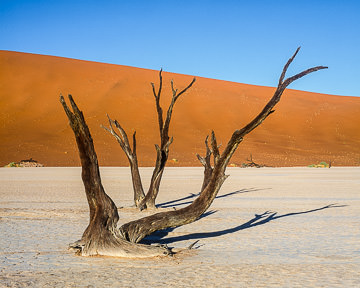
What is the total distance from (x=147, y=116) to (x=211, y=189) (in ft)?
190

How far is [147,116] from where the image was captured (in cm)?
6494

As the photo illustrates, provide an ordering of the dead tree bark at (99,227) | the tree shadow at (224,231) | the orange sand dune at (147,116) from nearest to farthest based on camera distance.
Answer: the dead tree bark at (99,227) < the tree shadow at (224,231) < the orange sand dune at (147,116)

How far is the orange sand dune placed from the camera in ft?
167

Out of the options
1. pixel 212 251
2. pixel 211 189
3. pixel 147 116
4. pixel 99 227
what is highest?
pixel 147 116

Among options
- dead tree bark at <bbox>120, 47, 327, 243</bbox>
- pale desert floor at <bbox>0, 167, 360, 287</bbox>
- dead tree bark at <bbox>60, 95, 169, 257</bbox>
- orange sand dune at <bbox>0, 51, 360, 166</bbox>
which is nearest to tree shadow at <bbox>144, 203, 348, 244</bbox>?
pale desert floor at <bbox>0, 167, 360, 287</bbox>

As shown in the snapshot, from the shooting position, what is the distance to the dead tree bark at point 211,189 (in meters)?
7.00

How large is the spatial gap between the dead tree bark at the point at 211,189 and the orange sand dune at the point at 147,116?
35.6 meters

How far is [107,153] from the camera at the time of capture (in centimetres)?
4812

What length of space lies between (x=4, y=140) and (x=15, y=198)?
3795 centimetres

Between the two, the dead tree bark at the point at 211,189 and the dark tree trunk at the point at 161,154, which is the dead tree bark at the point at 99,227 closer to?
the dead tree bark at the point at 211,189

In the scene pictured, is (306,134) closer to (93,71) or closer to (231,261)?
(93,71)

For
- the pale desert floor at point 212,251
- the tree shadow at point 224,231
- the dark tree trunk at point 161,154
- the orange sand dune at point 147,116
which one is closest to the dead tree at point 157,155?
the dark tree trunk at point 161,154

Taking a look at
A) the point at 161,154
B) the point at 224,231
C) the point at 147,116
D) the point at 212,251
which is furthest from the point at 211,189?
the point at 147,116

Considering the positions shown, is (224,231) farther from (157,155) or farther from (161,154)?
(161,154)
